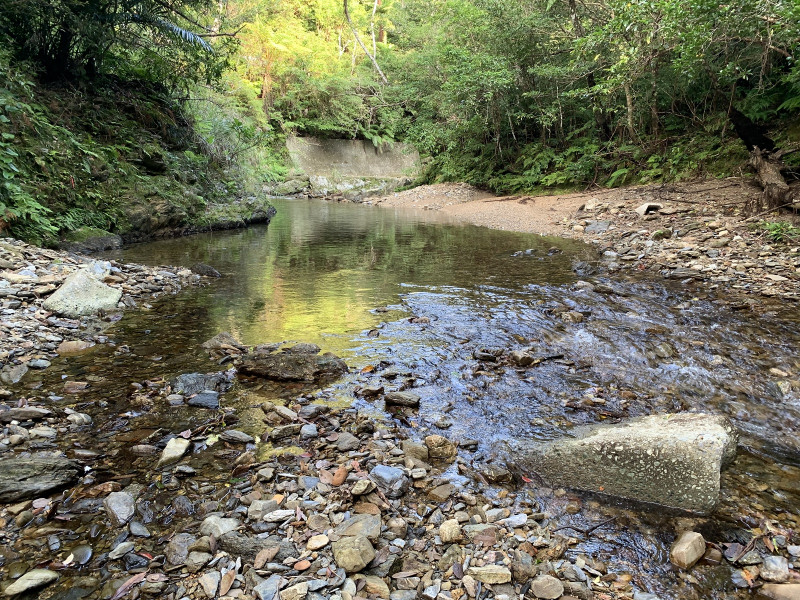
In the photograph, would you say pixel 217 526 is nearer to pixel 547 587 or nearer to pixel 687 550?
pixel 547 587

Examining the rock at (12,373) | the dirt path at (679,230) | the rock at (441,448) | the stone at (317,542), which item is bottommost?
the rock at (441,448)

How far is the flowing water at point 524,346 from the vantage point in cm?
279

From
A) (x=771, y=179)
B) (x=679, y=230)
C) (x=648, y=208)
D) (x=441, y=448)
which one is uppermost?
(x=771, y=179)

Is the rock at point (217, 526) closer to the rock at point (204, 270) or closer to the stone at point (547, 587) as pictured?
the stone at point (547, 587)

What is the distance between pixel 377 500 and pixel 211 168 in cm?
1425

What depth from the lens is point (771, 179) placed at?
34.3 ft

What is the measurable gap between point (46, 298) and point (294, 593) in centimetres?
540

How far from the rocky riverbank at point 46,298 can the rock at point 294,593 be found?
344 centimetres

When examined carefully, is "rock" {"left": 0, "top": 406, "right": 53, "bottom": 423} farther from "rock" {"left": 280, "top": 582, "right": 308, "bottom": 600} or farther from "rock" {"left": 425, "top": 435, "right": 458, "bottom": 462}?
"rock" {"left": 425, "top": 435, "right": 458, "bottom": 462}

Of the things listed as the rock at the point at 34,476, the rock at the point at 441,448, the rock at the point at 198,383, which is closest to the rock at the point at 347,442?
the rock at the point at 441,448

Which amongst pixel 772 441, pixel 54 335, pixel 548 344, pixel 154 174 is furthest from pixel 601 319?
pixel 154 174

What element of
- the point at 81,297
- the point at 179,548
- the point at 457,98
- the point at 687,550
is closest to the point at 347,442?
the point at 179,548

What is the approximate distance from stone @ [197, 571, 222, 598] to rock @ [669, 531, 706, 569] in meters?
2.21

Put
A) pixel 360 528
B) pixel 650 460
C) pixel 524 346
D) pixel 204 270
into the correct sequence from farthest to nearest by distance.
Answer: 1. pixel 204 270
2. pixel 524 346
3. pixel 650 460
4. pixel 360 528
